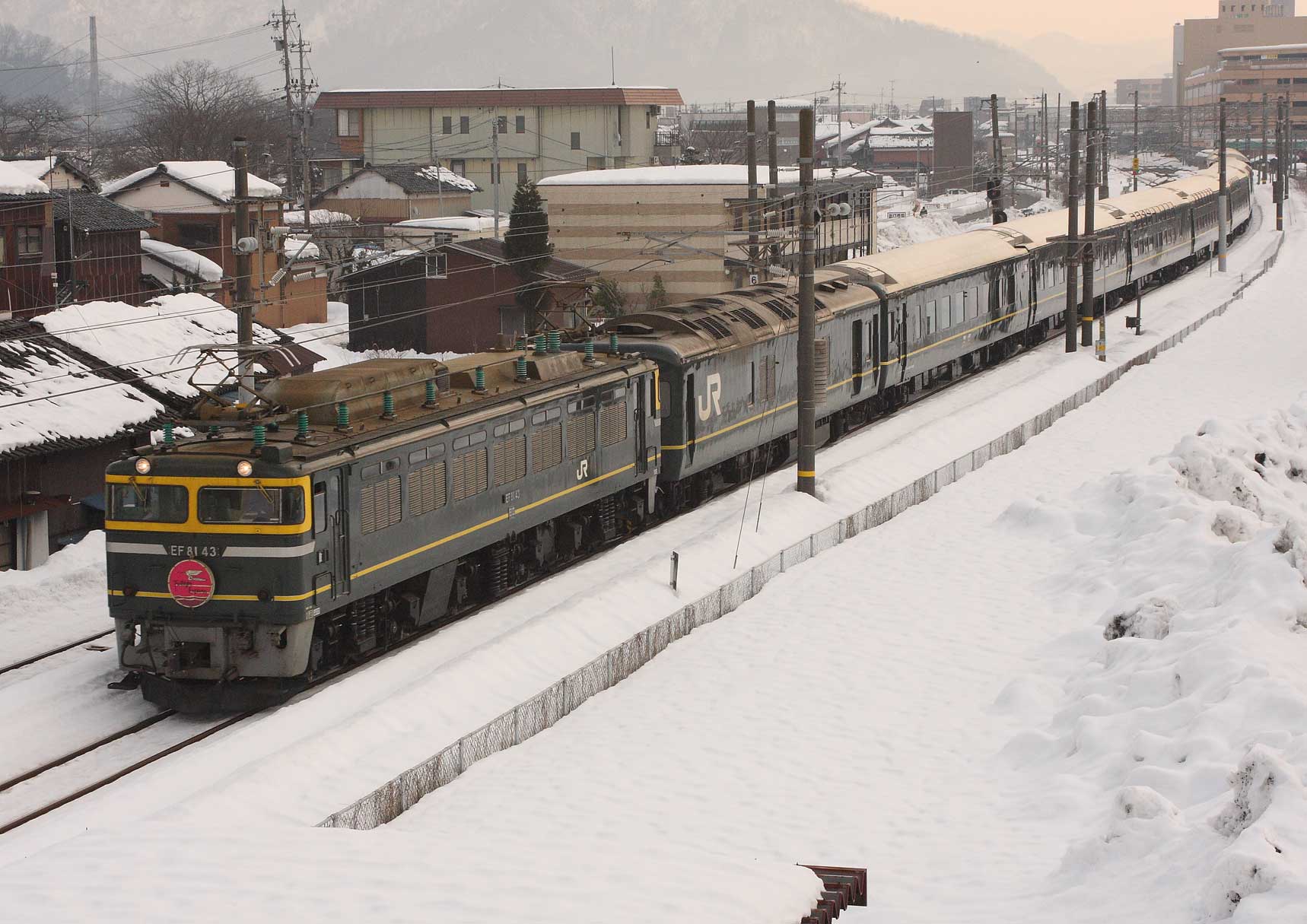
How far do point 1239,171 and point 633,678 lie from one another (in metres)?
93.6

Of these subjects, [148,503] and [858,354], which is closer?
[148,503]

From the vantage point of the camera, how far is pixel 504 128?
113 meters

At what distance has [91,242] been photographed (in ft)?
154

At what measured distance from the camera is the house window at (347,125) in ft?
382

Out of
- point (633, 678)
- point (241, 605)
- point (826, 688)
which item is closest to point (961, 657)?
point (826, 688)

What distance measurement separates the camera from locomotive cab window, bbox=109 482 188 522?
711 inches

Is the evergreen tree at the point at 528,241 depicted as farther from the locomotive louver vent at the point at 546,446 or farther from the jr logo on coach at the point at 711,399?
the locomotive louver vent at the point at 546,446

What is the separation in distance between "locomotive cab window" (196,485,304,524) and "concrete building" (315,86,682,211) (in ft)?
298

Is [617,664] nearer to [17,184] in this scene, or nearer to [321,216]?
[17,184]

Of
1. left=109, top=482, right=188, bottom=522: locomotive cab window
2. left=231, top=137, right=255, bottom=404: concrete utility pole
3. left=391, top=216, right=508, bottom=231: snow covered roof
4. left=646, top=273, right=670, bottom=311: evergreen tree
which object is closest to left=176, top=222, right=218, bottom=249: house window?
left=391, top=216, right=508, bottom=231: snow covered roof

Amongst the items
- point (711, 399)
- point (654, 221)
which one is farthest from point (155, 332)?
point (654, 221)

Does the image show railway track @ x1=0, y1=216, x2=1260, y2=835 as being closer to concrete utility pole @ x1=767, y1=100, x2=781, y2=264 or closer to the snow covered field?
the snow covered field

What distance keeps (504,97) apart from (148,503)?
99.5 metres

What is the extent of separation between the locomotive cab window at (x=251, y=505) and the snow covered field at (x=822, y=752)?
7.34ft
